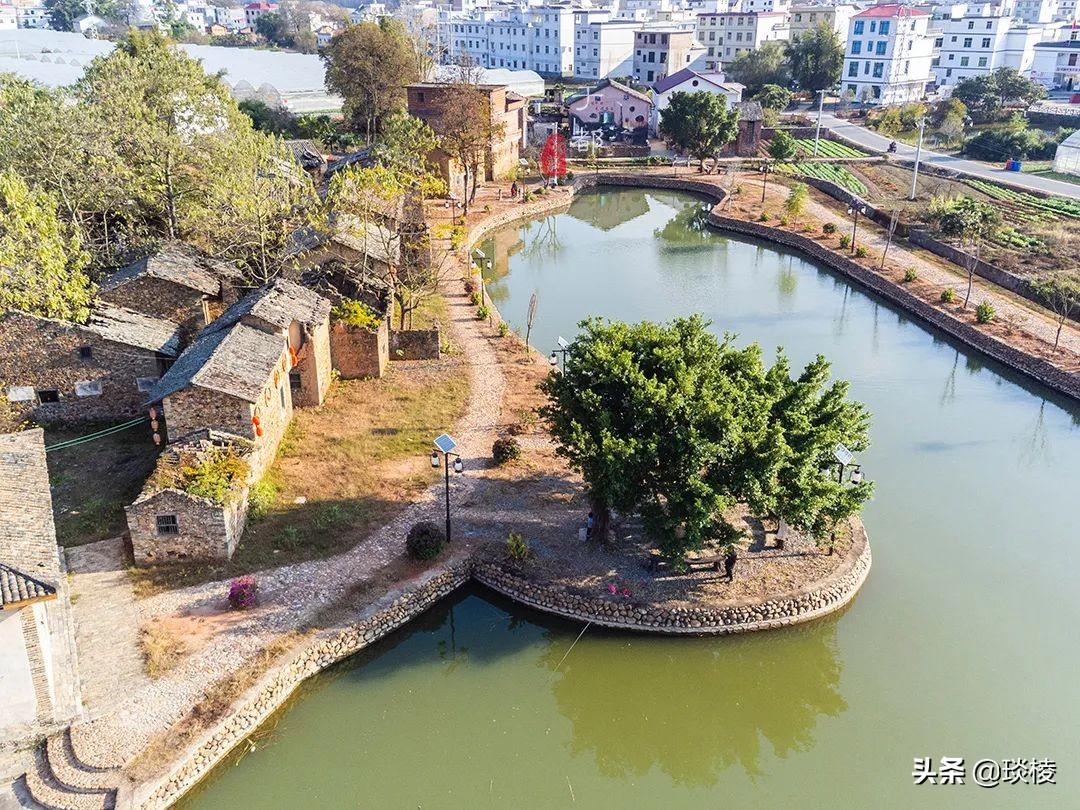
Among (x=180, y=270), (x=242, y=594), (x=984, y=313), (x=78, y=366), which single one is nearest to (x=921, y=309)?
(x=984, y=313)

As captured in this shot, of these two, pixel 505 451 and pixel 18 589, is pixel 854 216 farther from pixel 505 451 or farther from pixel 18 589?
pixel 18 589

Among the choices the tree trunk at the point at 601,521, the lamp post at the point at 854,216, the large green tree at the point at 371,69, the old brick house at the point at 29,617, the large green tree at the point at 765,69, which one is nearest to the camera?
the old brick house at the point at 29,617

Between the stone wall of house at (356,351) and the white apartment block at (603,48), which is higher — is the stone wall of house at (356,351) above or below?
below

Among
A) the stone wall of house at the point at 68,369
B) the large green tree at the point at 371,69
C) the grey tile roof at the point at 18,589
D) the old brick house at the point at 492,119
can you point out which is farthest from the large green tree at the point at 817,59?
the grey tile roof at the point at 18,589

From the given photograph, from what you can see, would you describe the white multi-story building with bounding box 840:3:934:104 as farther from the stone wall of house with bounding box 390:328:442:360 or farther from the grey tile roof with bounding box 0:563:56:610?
the grey tile roof with bounding box 0:563:56:610

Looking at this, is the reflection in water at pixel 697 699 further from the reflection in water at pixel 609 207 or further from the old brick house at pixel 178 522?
the reflection in water at pixel 609 207

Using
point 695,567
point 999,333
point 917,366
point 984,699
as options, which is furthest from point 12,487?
point 999,333

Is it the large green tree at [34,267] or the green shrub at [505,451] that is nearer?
the green shrub at [505,451]
